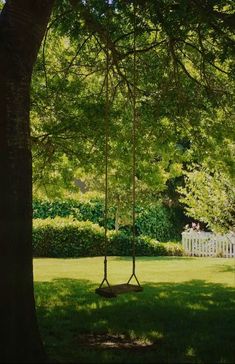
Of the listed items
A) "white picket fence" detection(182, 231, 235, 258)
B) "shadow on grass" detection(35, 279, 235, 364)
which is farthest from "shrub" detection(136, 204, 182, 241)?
"shadow on grass" detection(35, 279, 235, 364)

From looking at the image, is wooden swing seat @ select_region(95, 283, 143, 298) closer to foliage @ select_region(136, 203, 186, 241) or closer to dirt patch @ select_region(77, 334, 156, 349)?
dirt patch @ select_region(77, 334, 156, 349)

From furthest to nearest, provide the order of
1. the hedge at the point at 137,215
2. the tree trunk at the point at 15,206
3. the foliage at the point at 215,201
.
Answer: the hedge at the point at 137,215, the foliage at the point at 215,201, the tree trunk at the point at 15,206

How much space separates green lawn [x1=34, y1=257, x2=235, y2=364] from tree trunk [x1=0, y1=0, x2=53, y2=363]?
0.61 meters

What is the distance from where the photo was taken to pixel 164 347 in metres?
6.63

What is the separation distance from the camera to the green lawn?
250 inches

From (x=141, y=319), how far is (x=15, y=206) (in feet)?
12.2

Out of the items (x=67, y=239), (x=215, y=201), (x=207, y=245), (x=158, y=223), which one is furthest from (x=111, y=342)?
(x=158, y=223)

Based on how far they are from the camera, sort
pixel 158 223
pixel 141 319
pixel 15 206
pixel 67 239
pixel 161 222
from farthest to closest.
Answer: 1. pixel 161 222
2. pixel 158 223
3. pixel 67 239
4. pixel 141 319
5. pixel 15 206

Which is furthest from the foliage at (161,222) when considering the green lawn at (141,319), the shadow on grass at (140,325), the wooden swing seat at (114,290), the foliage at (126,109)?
the wooden swing seat at (114,290)

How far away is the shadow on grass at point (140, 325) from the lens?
247 inches

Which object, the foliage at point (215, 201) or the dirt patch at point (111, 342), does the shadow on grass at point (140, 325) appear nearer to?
the dirt patch at point (111, 342)

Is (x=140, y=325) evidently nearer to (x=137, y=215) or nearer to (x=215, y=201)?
(x=215, y=201)

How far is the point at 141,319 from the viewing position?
8367 mm

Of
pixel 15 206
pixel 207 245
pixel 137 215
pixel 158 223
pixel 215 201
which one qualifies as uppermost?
pixel 215 201
